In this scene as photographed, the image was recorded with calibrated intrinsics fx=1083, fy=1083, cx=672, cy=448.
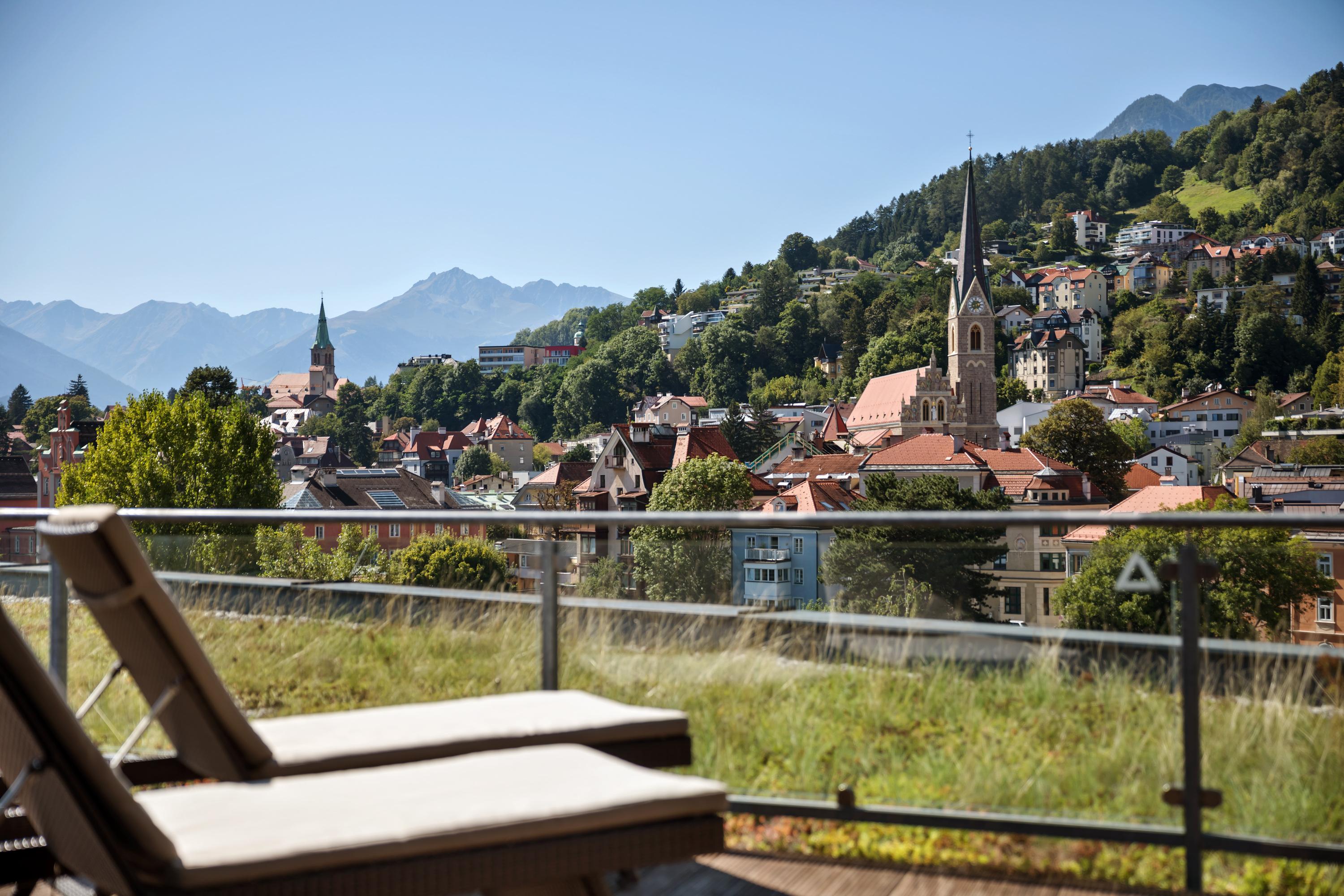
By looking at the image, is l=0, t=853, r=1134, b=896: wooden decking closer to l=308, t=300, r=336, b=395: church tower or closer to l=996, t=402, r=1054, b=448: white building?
l=996, t=402, r=1054, b=448: white building

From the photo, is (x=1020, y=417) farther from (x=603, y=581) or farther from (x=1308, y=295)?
(x=603, y=581)

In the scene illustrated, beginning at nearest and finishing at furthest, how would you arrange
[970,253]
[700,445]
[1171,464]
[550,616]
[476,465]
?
[550,616] < [700,445] < [1171,464] < [970,253] < [476,465]

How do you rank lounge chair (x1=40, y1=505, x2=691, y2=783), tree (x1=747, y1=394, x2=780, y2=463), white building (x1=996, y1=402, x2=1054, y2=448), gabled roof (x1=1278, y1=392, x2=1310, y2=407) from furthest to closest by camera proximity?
white building (x1=996, y1=402, x2=1054, y2=448)
gabled roof (x1=1278, y1=392, x2=1310, y2=407)
tree (x1=747, y1=394, x2=780, y2=463)
lounge chair (x1=40, y1=505, x2=691, y2=783)

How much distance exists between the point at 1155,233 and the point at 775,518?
555 ft

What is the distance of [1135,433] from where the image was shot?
320 feet

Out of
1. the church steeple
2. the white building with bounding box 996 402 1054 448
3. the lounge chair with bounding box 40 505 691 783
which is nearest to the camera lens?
the lounge chair with bounding box 40 505 691 783

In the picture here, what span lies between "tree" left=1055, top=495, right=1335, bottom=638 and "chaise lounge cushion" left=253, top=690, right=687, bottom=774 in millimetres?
1086

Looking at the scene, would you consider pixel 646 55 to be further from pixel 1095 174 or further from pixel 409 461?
pixel 1095 174

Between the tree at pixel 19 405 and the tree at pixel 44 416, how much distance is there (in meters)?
9.84

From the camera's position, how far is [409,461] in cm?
13050

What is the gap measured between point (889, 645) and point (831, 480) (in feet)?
214

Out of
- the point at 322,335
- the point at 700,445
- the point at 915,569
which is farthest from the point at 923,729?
the point at 322,335

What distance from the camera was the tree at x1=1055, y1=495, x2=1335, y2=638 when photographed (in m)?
2.51

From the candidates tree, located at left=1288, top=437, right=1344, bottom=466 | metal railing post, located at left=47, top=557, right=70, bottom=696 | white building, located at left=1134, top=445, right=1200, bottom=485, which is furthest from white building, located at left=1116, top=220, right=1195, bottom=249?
metal railing post, located at left=47, top=557, right=70, bottom=696
